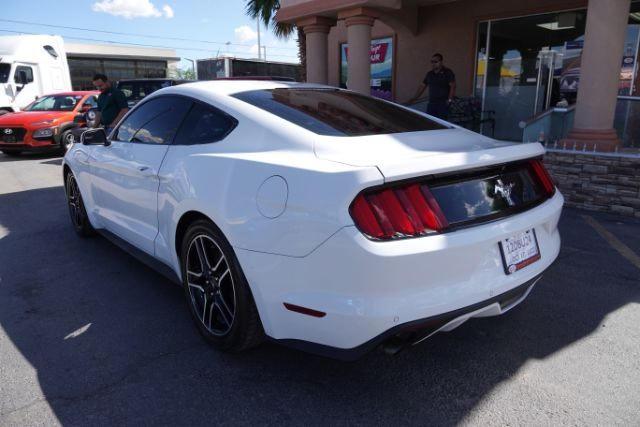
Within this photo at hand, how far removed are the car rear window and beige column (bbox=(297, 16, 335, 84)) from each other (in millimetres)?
7268

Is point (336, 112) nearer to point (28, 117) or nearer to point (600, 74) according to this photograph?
point (600, 74)

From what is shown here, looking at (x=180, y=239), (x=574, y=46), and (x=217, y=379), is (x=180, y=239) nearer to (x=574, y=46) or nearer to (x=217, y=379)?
(x=217, y=379)

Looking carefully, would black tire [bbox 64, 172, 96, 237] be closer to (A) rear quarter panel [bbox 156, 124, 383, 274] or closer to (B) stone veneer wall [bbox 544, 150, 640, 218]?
(A) rear quarter panel [bbox 156, 124, 383, 274]

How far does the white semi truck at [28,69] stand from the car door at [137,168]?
14.6 meters

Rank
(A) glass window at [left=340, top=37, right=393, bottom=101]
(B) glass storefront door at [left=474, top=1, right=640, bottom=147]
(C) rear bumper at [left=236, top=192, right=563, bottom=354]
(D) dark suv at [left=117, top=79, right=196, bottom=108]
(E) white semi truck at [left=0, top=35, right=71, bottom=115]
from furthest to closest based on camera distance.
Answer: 1. (E) white semi truck at [left=0, top=35, right=71, bottom=115]
2. (D) dark suv at [left=117, top=79, right=196, bottom=108]
3. (A) glass window at [left=340, top=37, right=393, bottom=101]
4. (B) glass storefront door at [left=474, top=1, right=640, bottom=147]
5. (C) rear bumper at [left=236, top=192, right=563, bottom=354]

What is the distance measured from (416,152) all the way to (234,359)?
1556 mm

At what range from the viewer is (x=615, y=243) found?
472cm

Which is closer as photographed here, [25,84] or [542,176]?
[542,176]

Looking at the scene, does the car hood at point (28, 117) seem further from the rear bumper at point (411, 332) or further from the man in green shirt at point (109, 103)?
the rear bumper at point (411, 332)

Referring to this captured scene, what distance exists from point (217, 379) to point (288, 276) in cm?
83

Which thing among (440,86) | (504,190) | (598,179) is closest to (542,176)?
(504,190)

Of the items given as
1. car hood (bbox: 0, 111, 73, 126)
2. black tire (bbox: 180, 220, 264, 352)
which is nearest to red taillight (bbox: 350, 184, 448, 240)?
black tire (bbox: 180, 220, 264, 352)

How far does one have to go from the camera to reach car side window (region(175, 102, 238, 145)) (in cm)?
287

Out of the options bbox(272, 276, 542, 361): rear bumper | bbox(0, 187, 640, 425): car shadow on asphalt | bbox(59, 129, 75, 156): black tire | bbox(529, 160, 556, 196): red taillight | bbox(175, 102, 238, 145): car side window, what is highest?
bbox(175, 102, 238, 145): car side window
